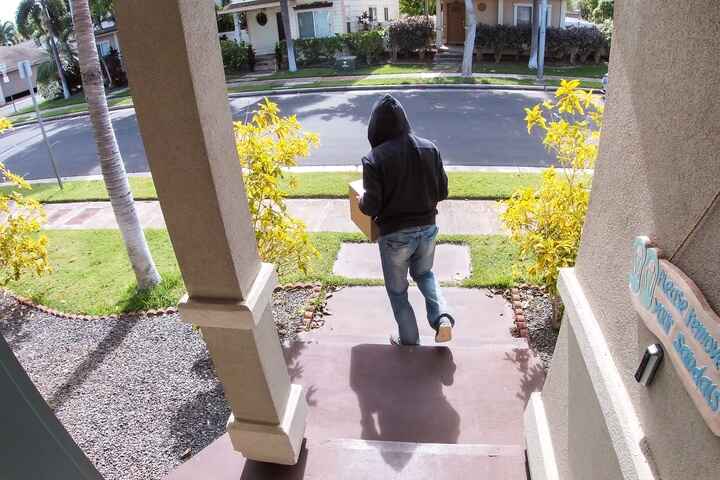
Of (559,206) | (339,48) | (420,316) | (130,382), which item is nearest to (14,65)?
(339,48)

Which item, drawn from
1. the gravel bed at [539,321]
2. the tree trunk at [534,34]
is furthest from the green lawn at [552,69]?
the gravel bed at [539,321]

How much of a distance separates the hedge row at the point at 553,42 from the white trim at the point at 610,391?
19767mm

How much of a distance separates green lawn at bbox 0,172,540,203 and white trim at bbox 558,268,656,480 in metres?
5.25

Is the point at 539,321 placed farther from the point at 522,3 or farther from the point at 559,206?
the point at 522,3

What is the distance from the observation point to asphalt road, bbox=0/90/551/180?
34.1 feet

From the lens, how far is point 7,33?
51188 millimetres

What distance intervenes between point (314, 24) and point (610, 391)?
1041 inches

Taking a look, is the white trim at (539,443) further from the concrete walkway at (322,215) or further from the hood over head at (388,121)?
the concrete walkway at (322,215)

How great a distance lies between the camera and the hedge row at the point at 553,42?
750 inches

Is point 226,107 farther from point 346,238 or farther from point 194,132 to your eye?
point 346,238

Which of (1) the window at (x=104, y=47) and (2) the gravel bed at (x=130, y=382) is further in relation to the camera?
(1) the window at (x=104, y=47)

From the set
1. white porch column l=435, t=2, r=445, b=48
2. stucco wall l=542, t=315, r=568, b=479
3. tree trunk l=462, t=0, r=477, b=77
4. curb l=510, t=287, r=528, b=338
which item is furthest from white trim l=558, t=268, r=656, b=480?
white porch column l=435, t=2, r=445, b=48

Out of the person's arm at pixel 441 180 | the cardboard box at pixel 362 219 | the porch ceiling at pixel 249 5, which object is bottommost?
the cardboard box at pixel 362 219

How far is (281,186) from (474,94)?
8890 mm
